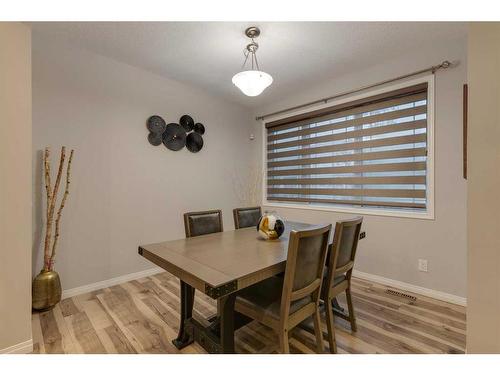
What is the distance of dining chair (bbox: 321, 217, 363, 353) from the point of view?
1.57m

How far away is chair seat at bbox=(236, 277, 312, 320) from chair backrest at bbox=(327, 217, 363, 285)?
28cm

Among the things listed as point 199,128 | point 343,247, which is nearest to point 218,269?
point 343,247

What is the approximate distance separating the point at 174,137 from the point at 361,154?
235cm

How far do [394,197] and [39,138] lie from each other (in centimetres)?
359

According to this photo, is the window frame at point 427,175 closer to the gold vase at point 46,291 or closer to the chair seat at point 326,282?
the chair seat at point 326,282

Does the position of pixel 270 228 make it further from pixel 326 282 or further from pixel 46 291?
pixel 46 291

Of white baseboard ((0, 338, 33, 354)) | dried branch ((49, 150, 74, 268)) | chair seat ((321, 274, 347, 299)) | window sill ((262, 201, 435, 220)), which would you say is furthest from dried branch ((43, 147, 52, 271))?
window sill ((262, 201, 435, 220))

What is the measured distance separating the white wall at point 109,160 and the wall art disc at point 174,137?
96 mm

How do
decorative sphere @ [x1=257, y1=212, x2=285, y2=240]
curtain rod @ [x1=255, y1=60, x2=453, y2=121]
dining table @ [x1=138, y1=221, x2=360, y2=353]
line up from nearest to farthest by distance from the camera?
1. dining table @ [x1=138, y1=221, x2=360, y2=353]
2. decorative sphere @ [x1=257, y1=212, x2=285, y2=240]
3. curtain rod @ [x1=255, y1=60, x2=453, y2=121]

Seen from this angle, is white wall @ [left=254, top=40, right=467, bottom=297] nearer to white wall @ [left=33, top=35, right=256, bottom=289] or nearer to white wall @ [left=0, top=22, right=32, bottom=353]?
white wall @ [left=33, top=35, right=256, bottom=289]

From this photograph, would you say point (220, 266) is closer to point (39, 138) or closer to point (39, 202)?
point (39, 202)

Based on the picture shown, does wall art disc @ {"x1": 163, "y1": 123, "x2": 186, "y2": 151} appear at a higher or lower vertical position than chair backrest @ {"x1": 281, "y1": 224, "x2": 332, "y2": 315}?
higher

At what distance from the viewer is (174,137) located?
3.13 m

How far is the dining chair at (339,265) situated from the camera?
1574 millimetres
